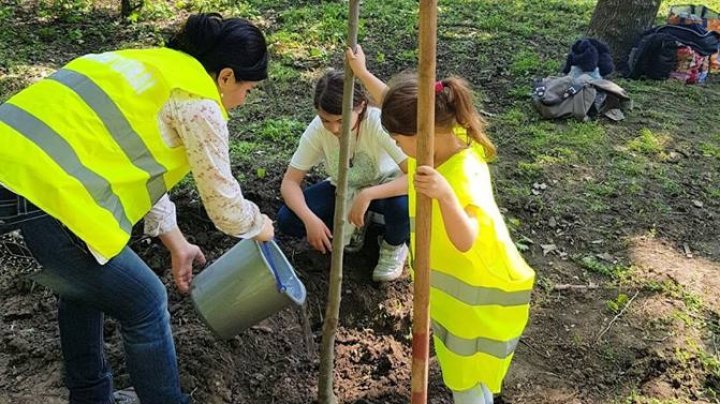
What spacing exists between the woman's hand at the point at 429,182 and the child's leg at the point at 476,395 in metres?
0.88

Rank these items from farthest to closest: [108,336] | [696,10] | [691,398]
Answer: [696,10] → [108,336] → [691,398]

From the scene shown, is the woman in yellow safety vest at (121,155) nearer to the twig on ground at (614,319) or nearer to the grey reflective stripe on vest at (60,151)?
the grey reflective stripe on vest at (60,151)

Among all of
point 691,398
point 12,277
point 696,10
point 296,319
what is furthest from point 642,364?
point 696,10

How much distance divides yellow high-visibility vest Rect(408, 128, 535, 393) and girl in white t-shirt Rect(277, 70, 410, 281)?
69 centimetres

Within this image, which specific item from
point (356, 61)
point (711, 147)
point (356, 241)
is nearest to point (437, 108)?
point (356, 61)

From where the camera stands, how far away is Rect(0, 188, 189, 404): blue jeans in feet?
5.90

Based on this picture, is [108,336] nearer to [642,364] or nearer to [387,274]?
[387,274]

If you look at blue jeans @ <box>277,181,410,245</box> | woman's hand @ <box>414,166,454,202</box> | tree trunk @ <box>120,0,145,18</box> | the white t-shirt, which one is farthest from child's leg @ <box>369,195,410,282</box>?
tree trunk @ <box>120,0,145,18</box>

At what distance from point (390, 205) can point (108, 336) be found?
131 centimetres

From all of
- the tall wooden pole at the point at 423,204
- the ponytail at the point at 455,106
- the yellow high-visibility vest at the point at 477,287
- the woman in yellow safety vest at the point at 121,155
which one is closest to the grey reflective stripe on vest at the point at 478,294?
the yellow high-visibility vest at the point at 477,287

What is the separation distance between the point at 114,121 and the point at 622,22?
566cm

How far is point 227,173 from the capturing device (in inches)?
75.0

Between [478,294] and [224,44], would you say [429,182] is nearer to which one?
[478,294]

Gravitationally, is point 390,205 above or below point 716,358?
above
